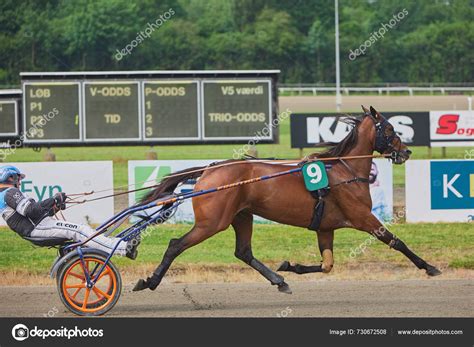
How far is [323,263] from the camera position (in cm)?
929

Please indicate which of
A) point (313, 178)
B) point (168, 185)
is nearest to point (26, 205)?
point (168, 185)

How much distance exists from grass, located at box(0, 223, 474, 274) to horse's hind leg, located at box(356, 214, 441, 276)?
2.82 m

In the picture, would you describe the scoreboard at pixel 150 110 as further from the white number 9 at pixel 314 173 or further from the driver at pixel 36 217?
the driver at pixel 36 217

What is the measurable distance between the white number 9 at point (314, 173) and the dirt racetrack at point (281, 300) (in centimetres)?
115

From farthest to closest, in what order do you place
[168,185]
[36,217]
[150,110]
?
[150,110], [168,185], [36,217]

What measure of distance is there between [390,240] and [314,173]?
3.10ft

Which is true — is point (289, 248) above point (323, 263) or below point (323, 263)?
below

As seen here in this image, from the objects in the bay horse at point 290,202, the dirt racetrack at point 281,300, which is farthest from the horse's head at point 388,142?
the dirt racetrack at point 281,300

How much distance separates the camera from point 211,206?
352 inches

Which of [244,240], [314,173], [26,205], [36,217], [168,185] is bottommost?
[244,240]

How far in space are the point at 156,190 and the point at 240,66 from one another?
1683 inches

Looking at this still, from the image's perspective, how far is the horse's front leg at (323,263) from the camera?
927 cm

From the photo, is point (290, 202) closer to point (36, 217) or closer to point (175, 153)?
point (36, 217)
